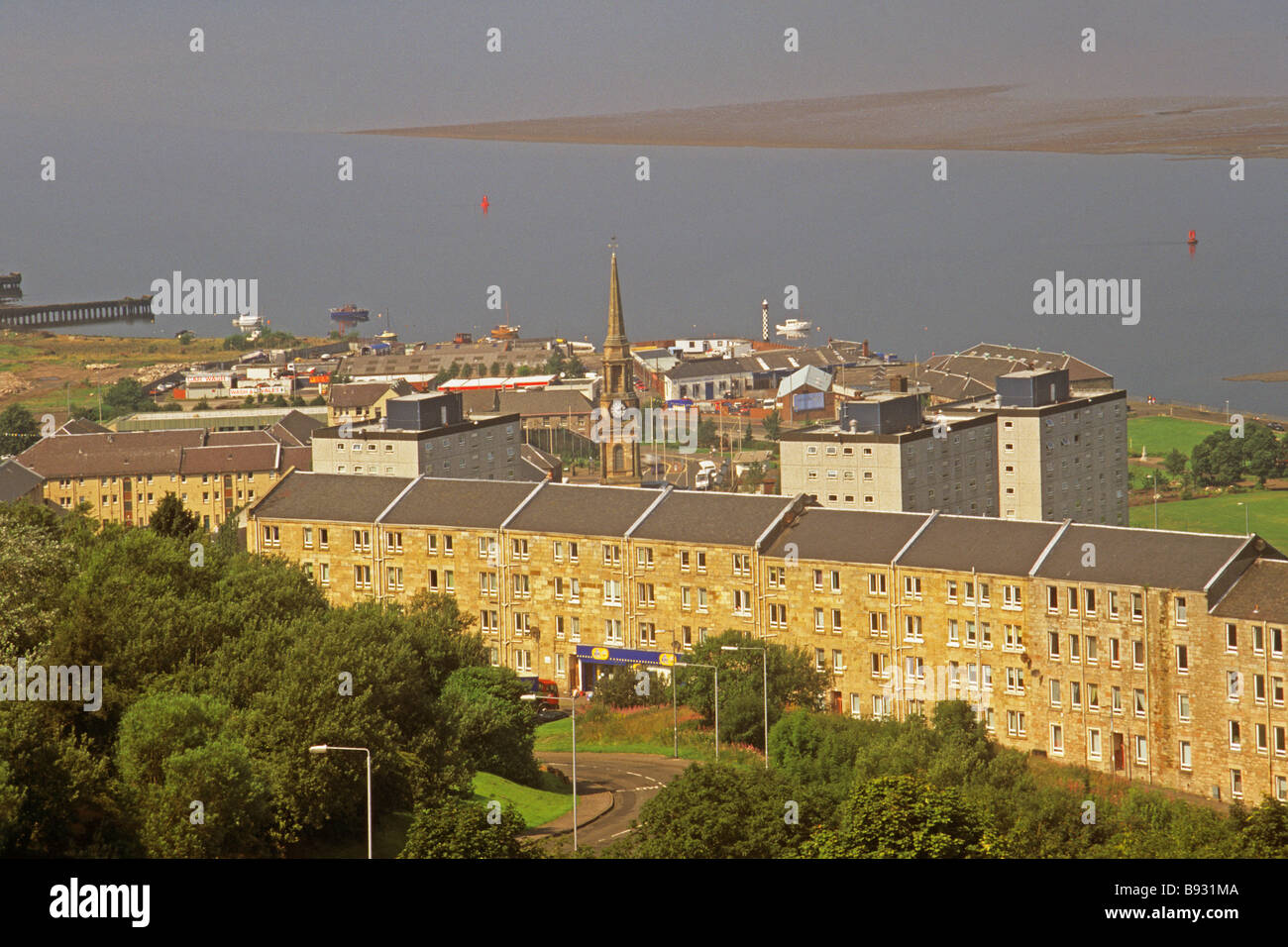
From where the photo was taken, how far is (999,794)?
5456 centimetres

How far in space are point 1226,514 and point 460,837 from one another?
11089 centimetres

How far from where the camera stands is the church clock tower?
16650 cm

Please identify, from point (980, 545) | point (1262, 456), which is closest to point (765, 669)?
point (980, 545)

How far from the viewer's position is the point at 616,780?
2692 inches

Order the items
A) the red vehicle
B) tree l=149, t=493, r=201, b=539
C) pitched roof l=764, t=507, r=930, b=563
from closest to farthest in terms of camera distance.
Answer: tree l=149, t=493, r=201, b=539 < pitched roof l=764, t=507, r=930, b=563 < the red vehicle

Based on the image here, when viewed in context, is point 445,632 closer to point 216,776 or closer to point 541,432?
point 216,776

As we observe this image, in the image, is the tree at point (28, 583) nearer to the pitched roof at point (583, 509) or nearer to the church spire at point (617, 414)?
the pitched roof at point (583, 509)

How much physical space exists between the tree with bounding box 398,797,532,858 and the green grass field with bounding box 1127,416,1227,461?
136786 mm

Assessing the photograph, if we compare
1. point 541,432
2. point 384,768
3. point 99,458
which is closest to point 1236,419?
point 541,432

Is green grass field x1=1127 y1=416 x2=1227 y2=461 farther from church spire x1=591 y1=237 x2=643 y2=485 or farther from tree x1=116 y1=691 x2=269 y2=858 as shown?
tree x1=116 y1=691 x2=269 y2=858

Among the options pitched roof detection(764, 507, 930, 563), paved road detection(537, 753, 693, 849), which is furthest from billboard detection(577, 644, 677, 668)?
paved road detection(537, 753, 693, 849)

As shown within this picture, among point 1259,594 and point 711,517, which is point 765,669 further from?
point 1259,594

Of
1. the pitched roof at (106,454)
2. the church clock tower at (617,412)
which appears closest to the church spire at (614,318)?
the church clock tower at (617,412)
